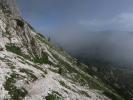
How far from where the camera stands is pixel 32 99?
61344 millimetres

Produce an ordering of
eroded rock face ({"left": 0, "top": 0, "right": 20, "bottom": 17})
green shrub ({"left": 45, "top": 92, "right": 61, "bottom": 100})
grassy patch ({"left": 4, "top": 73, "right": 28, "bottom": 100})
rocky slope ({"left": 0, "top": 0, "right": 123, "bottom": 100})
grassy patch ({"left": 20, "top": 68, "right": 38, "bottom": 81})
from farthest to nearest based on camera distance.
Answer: eroded rock face ({"left": 0, "top": 0, "right": 20, "bottom": 17}) < grassy patch ({"left": 20, "top": 68, "right": 38, "bottom": 81}) < green shrub ({"left": 45, "top": 92, "right": 61, "bottom": 100}) < rocky slope ({"left": 0, "top": 0, "right": 123, "bottom": 100}) < grassy patch ({"left": 4, "top": 73, "right": 28, "bottom": 100})

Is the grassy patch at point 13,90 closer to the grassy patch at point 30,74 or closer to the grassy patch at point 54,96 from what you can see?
the grassy patch at point 54,96

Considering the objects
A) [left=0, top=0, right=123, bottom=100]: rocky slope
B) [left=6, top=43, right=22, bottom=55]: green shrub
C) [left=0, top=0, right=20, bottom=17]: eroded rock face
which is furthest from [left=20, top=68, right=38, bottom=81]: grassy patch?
[left=0, top=0, right=20, bottom=17]: eroded rock face

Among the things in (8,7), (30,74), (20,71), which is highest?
(8,7)

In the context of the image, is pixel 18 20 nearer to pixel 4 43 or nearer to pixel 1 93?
pixel 4 43

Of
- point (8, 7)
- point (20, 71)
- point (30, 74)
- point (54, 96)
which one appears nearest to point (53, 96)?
point (54, 96)

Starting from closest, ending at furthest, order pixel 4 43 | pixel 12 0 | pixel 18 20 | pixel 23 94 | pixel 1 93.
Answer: pixel 1 93 < pixel 23 94 < pixel 4 43 < pixel 18 20 < pixel 12 0

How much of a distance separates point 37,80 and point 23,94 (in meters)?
14.6

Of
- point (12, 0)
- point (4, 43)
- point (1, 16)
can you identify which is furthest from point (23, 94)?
point (12, 0)

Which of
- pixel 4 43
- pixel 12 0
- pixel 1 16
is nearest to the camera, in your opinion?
pixel 4 43

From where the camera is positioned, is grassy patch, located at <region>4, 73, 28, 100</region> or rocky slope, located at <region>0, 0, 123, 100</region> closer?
grassy patch, located at <region>4, 73, 28, 100</region>

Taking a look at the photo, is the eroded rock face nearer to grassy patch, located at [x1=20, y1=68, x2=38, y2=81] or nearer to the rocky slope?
the rocky slope

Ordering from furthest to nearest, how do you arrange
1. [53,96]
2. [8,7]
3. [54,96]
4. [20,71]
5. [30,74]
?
[8,7]
[30,74]
[20,71]
[54,96]
[53,96]

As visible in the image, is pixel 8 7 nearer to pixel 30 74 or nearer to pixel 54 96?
pixel 30 74
